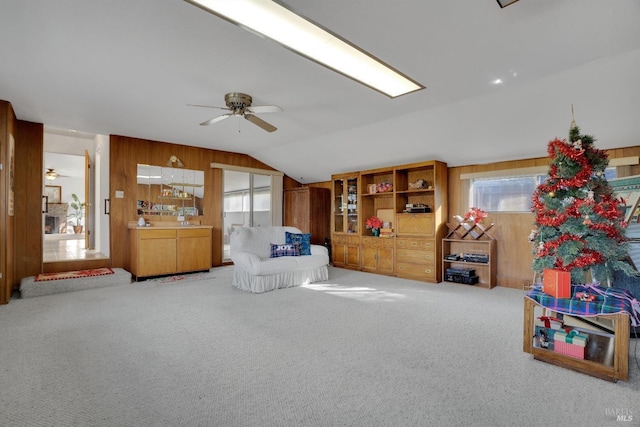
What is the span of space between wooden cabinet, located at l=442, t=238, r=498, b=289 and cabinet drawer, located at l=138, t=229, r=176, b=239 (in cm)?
472

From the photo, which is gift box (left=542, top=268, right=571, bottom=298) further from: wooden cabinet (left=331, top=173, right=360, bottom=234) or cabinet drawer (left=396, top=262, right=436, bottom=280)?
wooden cabinet (left=331, top=173, right=360, bottom=234)

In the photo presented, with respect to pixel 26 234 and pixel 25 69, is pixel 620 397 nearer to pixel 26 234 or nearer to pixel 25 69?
pixel 25 69

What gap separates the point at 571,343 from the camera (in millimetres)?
2188

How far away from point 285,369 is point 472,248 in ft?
13.6

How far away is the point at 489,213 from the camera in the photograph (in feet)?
16.4

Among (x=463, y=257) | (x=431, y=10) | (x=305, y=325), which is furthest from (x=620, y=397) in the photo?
(x=463, y=257)

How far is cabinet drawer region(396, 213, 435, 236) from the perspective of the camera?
518 cm

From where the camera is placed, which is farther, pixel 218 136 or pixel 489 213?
pixel 218 136

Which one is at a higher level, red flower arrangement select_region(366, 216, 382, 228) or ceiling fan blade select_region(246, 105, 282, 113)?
ceiling fan blade select_region(246, 105, 282, 113)

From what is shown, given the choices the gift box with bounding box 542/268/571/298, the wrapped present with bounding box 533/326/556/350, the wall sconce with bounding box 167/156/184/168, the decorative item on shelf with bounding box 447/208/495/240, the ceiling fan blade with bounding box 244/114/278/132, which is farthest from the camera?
the wall sconce with bounding box 167/156/184/168

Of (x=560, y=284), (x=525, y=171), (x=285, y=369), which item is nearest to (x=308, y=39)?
(x=285, y=369)

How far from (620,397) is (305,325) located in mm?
2293

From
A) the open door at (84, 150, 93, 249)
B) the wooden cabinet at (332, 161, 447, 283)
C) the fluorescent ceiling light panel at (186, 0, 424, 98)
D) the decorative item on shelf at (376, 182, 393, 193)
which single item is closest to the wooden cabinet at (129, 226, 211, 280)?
the open door at (84, 150, 93, 249)

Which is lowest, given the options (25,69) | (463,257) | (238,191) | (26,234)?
(463,257)
